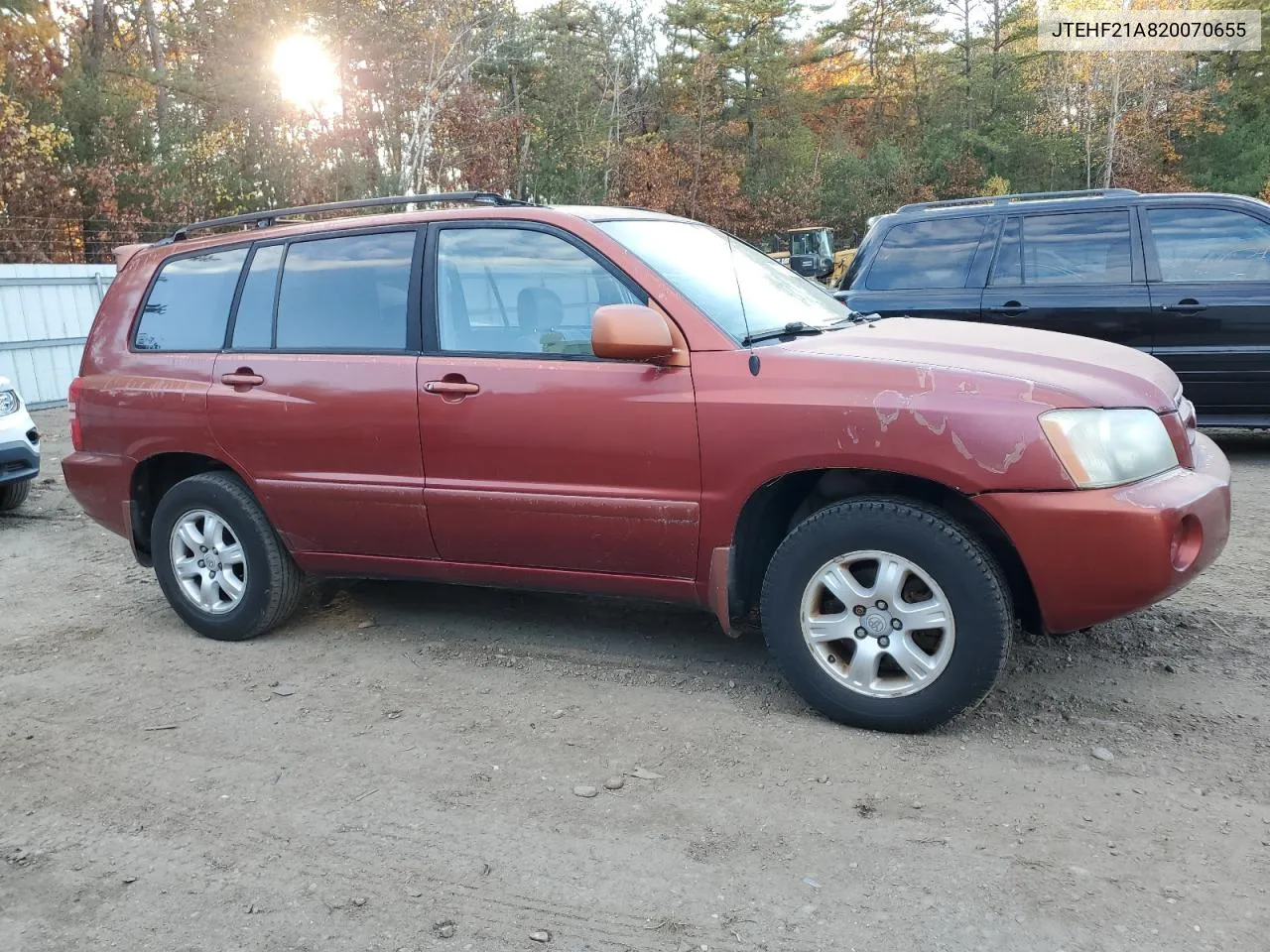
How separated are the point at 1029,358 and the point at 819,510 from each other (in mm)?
865

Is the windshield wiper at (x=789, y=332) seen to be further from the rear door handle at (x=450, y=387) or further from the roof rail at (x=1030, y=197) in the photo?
the roof rail at (x=1030, y=197)

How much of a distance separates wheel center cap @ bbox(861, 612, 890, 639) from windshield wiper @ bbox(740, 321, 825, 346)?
1025 millimetres

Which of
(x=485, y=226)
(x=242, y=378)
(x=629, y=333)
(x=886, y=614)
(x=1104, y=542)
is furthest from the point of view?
(x=242, y=378)

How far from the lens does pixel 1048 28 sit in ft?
136

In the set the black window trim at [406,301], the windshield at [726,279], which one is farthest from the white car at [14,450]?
the windshield at [726,279]

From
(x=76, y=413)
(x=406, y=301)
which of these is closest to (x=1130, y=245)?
(x=406, y=301)

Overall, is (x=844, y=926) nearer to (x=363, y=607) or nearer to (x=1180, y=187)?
(x=363, y=607)

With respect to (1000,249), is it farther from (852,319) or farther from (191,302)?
(191,302)

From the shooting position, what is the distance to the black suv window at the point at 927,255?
7.88m

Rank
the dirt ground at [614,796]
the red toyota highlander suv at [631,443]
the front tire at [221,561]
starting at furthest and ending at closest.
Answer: the front tire at [221,561] < the red toyota highlander suv at [631,443] < the dirt ground at [614,796]

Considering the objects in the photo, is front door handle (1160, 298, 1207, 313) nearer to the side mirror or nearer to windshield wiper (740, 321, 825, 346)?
windshield wiper (740, 321, 825, 346)

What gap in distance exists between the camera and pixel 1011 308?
25.3ft

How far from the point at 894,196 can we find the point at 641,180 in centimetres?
1176

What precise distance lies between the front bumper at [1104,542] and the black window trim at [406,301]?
89.3 inches
